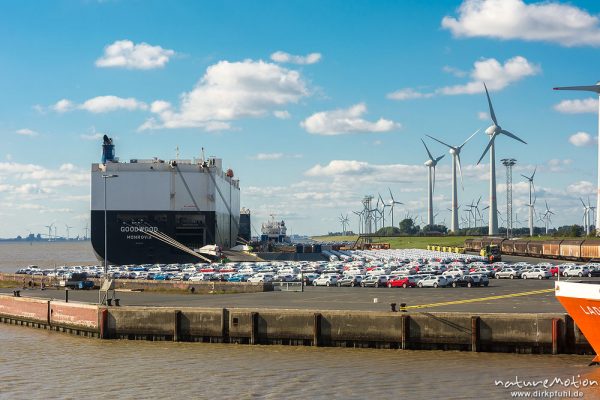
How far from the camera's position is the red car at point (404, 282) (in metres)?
74.0

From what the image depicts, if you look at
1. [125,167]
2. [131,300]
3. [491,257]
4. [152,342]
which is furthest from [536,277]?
[125,167]

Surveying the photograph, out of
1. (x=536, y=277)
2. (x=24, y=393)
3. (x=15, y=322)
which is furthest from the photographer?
(x=536, y=277)

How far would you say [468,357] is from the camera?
3922 centimetres

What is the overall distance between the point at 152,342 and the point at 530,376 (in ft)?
76.4

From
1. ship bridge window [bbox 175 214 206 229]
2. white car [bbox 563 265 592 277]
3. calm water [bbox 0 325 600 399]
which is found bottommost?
calm water [bbox 0 325 600 399]

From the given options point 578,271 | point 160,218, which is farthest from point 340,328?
point 160,218

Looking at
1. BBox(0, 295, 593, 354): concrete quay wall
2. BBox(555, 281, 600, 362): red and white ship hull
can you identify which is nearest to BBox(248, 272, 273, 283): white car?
BBox(0, 295, 593, 354): concrete quay wall

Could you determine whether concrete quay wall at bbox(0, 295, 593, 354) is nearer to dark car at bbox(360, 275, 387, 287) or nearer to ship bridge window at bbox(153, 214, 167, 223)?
dark car at bbox(360, 275, 387, 287)

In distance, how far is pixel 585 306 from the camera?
35219mm

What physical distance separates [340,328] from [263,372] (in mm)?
7572

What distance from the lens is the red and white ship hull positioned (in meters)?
34.8

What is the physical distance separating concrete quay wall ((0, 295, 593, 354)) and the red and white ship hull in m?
2.70

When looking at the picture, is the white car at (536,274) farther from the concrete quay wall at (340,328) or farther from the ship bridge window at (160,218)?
the ship bridge window at (160,218)

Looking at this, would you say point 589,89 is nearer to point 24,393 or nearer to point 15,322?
point 15,322
